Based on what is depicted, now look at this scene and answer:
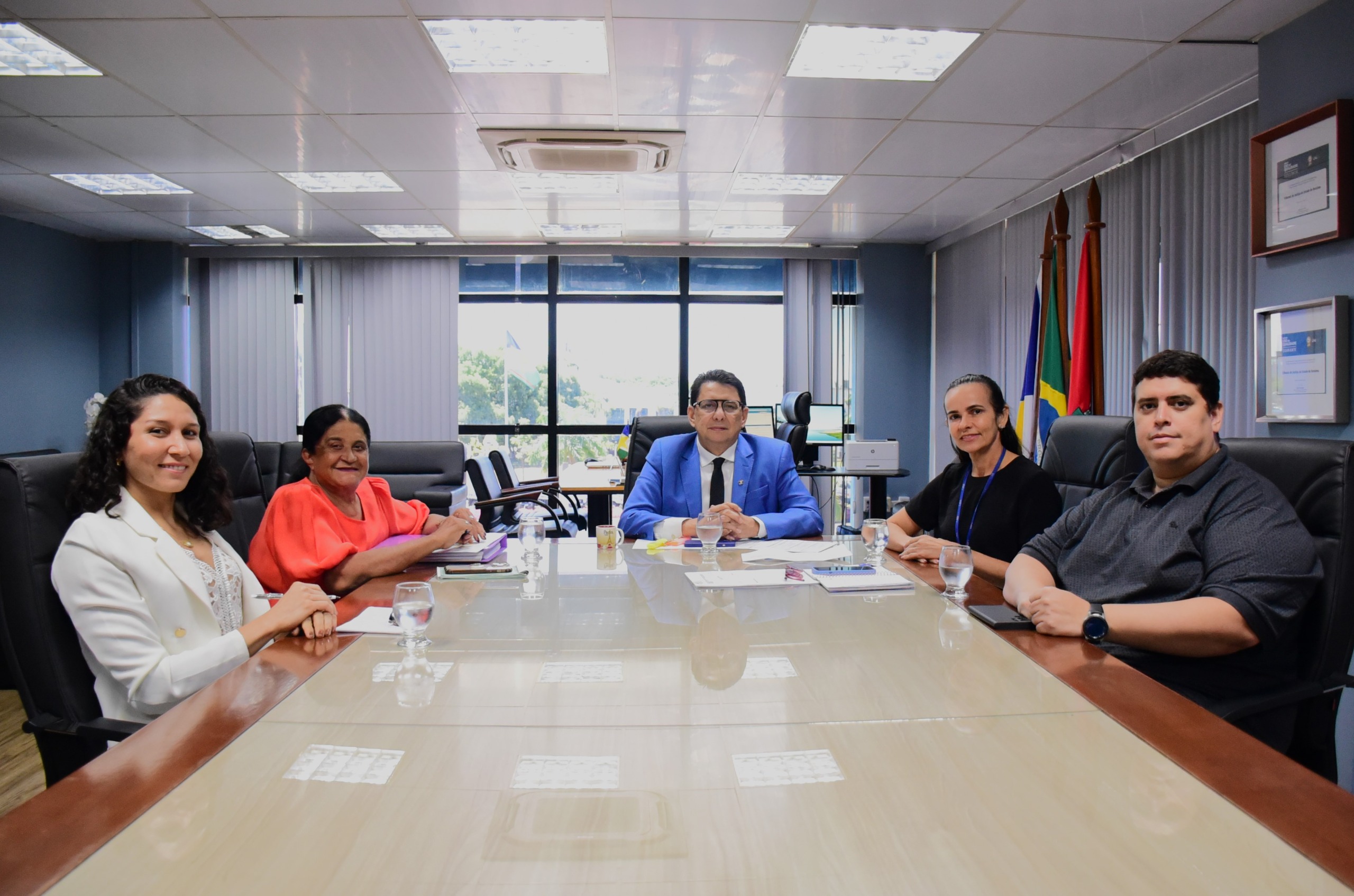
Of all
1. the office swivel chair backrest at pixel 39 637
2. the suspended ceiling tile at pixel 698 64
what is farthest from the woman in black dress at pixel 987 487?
the office swivel chair backrest at pixel 39 637

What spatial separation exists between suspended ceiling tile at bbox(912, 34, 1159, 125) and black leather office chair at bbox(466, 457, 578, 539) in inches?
121

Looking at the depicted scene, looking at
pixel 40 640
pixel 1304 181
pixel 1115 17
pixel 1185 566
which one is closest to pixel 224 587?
pixel 40 640

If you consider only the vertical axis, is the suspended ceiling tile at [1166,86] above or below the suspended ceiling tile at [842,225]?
below

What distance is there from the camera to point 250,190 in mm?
4996

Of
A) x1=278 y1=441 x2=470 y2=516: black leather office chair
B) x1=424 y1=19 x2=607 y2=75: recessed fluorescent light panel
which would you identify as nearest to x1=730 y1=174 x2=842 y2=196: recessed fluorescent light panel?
x1=424 y1=19 x2=607 y2=75: recessed fluorescent light panel

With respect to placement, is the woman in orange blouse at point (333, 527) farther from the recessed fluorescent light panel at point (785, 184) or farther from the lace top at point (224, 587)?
the recessed fluorescent light panel at point (785, 184)

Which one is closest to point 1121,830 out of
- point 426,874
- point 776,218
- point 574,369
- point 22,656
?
point 426,874

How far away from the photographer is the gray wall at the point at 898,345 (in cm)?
673

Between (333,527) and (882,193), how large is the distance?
4.20 metres

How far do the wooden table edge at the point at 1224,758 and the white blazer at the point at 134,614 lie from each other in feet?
4.60

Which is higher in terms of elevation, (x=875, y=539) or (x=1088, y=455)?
(x=1088, y=455)

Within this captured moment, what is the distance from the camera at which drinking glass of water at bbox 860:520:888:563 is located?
7.09ft

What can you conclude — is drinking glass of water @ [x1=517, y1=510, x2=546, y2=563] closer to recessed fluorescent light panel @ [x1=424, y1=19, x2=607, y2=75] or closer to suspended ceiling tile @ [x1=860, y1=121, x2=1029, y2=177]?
recessed fluorescent light panel @ [x1=424, y1=19, x2=607, y2=75]

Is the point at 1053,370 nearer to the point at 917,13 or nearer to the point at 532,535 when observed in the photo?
the point at 917,13
